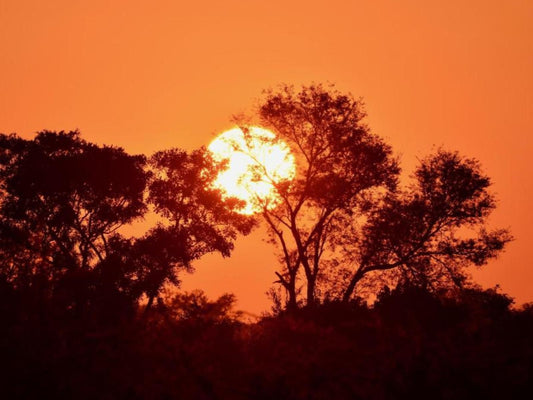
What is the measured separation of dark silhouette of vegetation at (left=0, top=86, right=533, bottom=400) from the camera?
1442cm

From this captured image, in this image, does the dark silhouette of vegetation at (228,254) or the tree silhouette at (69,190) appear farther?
the tree silhouette at (69,190)

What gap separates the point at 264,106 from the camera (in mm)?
42625

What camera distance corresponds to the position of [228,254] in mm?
39188

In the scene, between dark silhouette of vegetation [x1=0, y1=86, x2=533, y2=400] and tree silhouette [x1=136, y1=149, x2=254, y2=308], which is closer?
dark silhouette of vegetation [x1=0, y1=86, x2=533, y2=400]

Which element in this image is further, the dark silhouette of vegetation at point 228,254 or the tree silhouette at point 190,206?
the tree silhouette at point 190,206

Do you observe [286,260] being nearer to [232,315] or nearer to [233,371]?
[232,315]

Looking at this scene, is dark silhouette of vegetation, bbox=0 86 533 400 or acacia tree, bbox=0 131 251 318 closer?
dark silhouette of vegetation, bbox=0 86 533 400

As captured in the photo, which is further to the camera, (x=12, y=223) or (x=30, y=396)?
(x=12, y=223)

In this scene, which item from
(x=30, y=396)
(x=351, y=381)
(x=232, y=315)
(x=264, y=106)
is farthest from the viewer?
(x=264, y=106)

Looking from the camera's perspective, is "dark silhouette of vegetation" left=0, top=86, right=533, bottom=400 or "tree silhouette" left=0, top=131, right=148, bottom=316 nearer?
"dark silhouette of vegetation" left=0, top=86, right=533, bottom=400

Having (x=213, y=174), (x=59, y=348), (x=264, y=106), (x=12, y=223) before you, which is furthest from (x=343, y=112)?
(x=59, y=348)

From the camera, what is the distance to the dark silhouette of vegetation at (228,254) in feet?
47.3

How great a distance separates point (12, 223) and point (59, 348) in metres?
25.2

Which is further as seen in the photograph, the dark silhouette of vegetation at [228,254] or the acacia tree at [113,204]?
the acacia tree at [113,204]
